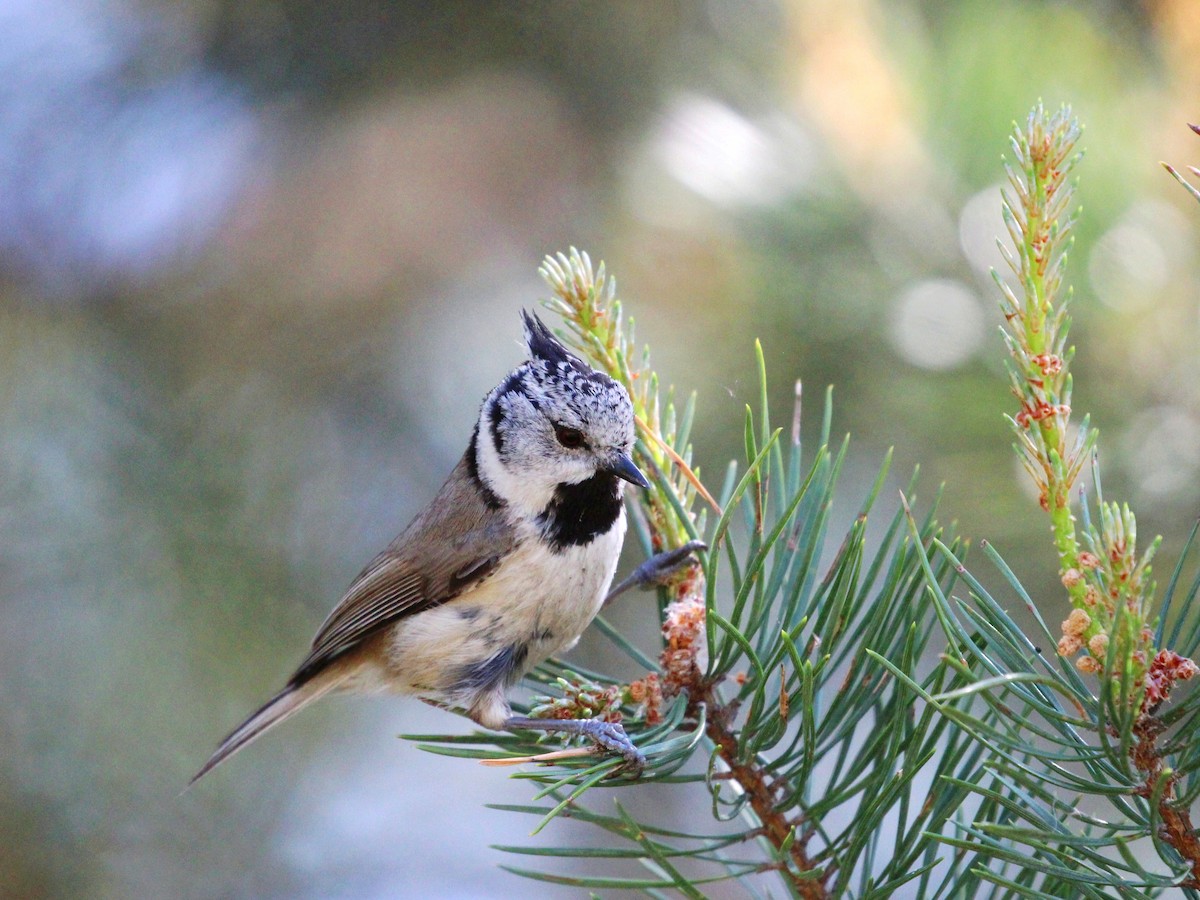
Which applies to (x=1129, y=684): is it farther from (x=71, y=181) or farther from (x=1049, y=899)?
(x=71, y=181)

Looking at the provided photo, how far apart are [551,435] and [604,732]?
0.74m

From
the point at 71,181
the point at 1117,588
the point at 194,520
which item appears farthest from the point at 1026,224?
the point at 71,181

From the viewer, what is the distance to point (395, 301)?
6.52ft

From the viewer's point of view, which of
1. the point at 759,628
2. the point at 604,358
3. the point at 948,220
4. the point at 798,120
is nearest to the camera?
the point at 759,628

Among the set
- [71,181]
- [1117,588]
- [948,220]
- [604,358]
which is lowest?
[1117,588]

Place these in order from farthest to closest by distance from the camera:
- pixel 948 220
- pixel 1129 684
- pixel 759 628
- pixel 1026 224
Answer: pixel 948 220, pixel 759 628, pixel 1026 224, pixel 1129 684

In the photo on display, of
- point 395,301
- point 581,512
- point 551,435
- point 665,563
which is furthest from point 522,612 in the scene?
point 395,301

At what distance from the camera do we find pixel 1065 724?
2.17ft

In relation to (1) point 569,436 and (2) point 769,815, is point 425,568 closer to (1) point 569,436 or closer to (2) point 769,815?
(1) point 569,436

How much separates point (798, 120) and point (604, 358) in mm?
665

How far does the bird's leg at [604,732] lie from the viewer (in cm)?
84

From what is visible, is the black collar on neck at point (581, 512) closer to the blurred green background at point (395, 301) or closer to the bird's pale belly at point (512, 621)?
the bird's pale belly at point (512, 621)

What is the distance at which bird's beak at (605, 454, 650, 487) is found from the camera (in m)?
1.19

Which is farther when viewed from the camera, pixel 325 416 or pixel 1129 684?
pixel 325 416
